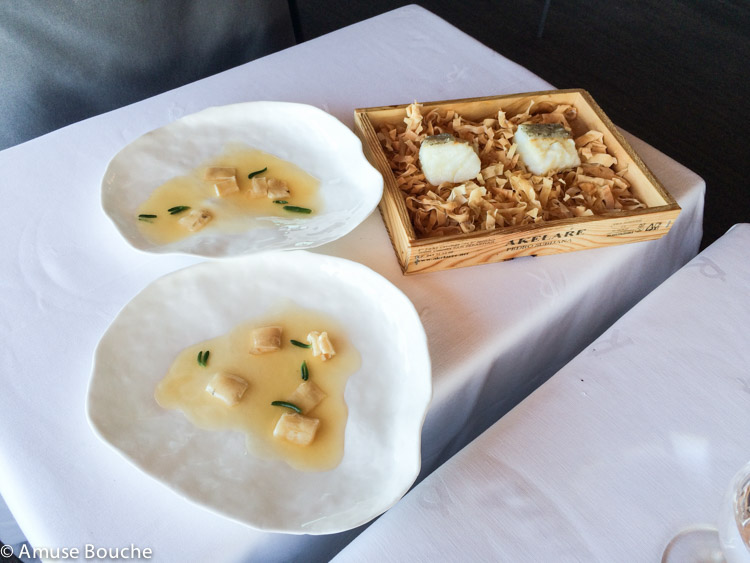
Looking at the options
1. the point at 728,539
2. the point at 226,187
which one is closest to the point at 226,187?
the point at 226,187

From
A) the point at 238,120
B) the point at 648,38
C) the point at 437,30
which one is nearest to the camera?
the point at 238,120

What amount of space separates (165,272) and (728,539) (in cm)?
74

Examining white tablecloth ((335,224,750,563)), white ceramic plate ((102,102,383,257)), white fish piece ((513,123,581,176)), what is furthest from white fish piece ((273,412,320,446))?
white fish piece ((513,123,581,176))

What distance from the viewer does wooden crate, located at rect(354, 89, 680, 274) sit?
31.4 inches

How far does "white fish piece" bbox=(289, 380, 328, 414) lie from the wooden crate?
0.81 feet

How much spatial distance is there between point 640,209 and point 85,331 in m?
0.84

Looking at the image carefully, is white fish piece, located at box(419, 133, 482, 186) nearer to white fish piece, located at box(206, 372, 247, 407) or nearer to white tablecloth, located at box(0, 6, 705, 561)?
white tablecloth, located at box(0, 6, 705, 561)

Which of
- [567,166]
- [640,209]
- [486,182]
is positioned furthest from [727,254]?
[486,182]

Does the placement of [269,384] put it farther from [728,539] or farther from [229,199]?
[728,539]

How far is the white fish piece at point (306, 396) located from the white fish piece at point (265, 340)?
0.21 ft

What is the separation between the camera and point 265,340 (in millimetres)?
677

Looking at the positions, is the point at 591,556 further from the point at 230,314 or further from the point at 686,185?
the point at 686,185

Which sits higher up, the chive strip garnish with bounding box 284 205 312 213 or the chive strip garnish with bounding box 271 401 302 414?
the chive strip garnish with bounding box 284 205 312 213

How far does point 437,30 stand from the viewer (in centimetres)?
136
